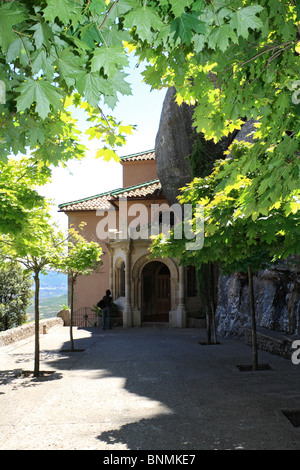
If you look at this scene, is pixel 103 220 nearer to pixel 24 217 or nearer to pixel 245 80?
pixel 24 217

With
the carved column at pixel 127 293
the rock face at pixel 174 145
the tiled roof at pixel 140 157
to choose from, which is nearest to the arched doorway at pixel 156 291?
the carved column at pixel 127 293

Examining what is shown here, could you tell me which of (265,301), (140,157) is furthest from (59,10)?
(140,157)

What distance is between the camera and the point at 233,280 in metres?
19.3

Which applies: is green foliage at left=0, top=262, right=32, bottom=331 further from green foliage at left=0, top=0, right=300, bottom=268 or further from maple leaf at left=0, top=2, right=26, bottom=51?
maple leaf at left=0, top=2, right=26, bottom=51

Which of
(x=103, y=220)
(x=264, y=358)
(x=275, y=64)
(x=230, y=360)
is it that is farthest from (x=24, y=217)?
(x=103, y=220)

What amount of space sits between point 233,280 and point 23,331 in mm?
9865

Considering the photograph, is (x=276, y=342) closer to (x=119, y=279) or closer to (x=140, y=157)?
(x=119, y=279)

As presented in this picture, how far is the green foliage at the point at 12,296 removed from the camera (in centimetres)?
2498

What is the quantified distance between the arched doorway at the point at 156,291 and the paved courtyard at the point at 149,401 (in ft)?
42.3

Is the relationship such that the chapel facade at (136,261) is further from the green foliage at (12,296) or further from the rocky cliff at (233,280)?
the green foliage at (12,296)

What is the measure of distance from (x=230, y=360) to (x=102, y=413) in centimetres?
584

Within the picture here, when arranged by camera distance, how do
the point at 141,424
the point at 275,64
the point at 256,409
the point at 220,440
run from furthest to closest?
the point at 256,409
the point at 141,424
the point at 220,440
the point at 275,64
